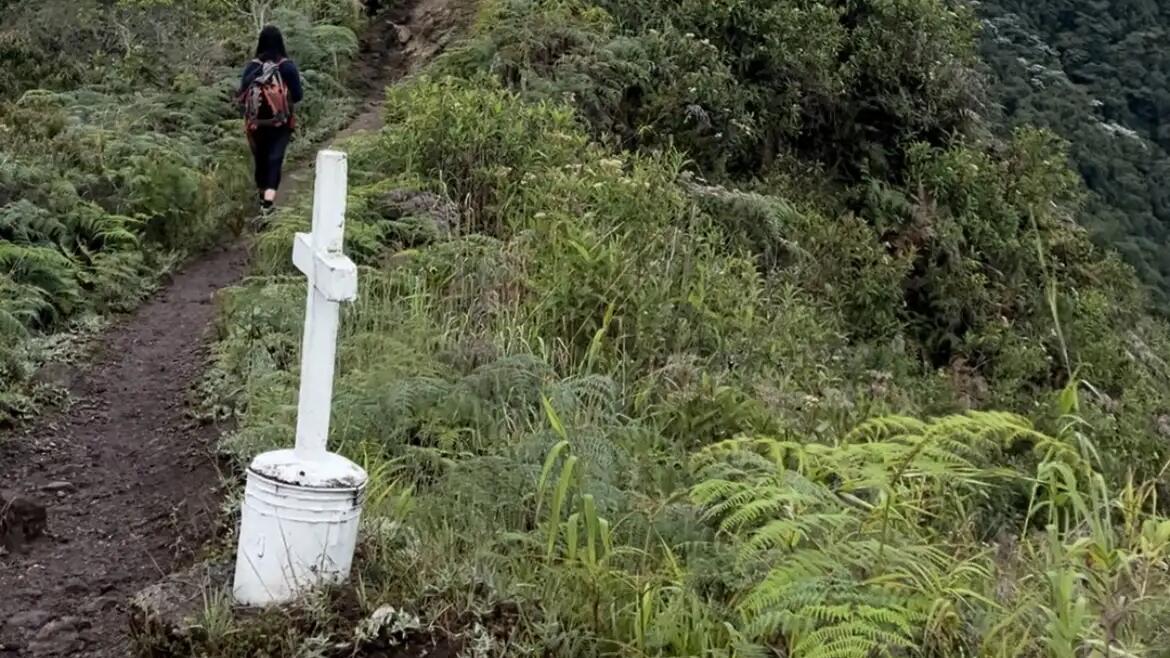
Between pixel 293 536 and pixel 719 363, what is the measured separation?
3.28m

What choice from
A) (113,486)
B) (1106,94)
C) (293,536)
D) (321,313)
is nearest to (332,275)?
(321,313)

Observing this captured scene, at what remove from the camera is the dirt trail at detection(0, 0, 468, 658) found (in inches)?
154

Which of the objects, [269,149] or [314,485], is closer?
[314,485]

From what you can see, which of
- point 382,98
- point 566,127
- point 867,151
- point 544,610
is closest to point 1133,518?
point 544,610

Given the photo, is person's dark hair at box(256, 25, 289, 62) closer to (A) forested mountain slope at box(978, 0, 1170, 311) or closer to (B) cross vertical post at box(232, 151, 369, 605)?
(B) cross vertical post at box(232, 151, 369, 605)

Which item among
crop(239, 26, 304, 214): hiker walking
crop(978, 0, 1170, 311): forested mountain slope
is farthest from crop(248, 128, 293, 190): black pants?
crop(978, 0, 1170, 311): forested mountain slope

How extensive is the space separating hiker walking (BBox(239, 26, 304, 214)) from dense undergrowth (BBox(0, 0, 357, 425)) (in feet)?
2.03

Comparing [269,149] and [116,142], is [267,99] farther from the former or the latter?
[116,142]

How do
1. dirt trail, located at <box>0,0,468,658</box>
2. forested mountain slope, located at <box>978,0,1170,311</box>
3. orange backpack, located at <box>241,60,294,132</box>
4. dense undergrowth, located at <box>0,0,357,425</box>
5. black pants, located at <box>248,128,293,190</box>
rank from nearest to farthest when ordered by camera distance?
dirt trail, located at <box>0,0,468,658</box> → dense undergrowth, located at <box>0,0,357,425</box> → orange backpack, located at <box>241,60,294,132</box> → black pants, located at <box>248,128,293,190</box> → forested mountain slope, located at <box>978,0,1170,311</box>

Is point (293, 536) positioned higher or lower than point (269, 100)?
higher

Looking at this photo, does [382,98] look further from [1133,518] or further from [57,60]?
[1133,518]

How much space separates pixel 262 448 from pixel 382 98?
388 inches

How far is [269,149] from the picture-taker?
912cm

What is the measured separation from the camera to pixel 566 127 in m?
9.37
